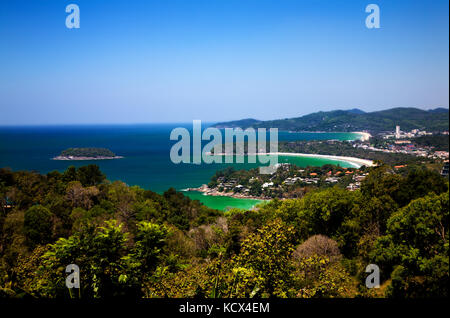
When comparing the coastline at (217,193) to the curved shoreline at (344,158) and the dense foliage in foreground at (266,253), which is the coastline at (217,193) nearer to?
the curved shoreline at (344,158)

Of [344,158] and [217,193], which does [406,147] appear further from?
[217,193]

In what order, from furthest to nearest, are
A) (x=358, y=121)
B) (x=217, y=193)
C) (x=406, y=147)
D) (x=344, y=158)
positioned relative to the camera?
(x=358, y=121) → (x=344, y=158) → (x=217, y=193) → (x=406, y=147)

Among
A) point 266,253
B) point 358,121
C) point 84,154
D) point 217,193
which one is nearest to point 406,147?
point 217,193

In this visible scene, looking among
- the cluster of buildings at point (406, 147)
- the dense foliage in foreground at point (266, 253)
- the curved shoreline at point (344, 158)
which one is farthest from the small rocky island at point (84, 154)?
the dense foliage in foreground at point (266, 253)

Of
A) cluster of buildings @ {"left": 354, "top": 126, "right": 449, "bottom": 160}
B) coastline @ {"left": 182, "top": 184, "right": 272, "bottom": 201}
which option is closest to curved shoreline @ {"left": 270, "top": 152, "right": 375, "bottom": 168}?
cluster of buildings @ {"left": 354, "top": 126, "right": 449, "bottom": 160}

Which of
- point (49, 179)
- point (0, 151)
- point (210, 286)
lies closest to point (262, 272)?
point (210, 286)

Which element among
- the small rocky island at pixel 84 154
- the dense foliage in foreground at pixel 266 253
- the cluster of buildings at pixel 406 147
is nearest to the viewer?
the dense foliage in foreground at pixel 266 253
